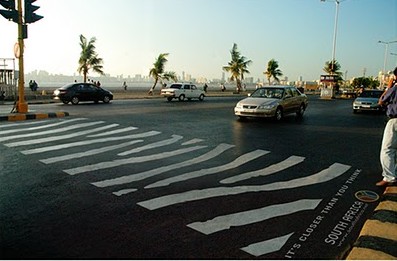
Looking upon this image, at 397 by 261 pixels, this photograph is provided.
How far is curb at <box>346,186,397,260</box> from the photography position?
3180 millimetres

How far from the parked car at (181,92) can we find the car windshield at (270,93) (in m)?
16.0

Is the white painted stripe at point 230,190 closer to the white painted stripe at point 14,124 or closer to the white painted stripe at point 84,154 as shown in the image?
the white painted stripe at point 84,154

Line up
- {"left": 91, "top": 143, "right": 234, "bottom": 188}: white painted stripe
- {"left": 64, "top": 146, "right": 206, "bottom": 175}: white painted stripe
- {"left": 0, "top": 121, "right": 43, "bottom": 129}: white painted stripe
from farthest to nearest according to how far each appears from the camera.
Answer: {"left": 0, "top": 121, "right": 43, "bottom": 129}: white painted stripe → {"left": 64, "top": 146, "right": 206, "bottom": 175}: white painted stripe → {"left": 91, "top": 143, "right": 234, "bottom": 188}: white painted stripe

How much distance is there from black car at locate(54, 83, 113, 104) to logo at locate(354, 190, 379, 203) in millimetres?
21279

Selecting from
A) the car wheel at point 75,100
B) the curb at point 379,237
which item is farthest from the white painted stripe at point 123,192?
the car wheel at point 75,100

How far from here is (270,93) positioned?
15.4 m

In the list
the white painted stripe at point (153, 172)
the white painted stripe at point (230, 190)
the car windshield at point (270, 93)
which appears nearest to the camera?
the white painted stripe at point (230, 190)

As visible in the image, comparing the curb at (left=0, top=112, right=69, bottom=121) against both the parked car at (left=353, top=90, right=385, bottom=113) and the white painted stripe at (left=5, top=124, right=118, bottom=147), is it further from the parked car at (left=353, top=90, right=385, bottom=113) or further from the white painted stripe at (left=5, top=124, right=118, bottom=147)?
the parked car at (left=353, top=90, right=385, bottom=113)

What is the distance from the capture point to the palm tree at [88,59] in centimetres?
4509

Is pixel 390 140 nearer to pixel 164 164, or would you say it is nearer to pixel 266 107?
pixel 164 164

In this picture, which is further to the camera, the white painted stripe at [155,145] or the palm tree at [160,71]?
the palm tree at [160,71]

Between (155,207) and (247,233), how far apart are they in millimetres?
1316

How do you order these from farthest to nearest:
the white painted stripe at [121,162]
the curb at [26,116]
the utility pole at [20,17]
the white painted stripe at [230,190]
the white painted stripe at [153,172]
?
1. the curb at [26,116]
2. the utility pole at [20,17]
3. the white painted stripe at [121,162]
4. the white painted stripe at [153,172]
5. the white painted stripe at [230,190]

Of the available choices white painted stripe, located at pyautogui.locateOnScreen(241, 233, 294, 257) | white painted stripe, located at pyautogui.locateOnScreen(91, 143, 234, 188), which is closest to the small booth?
white painted stripe, located at pyautogui.locateOnScreen(91, 143, 234, 188)
